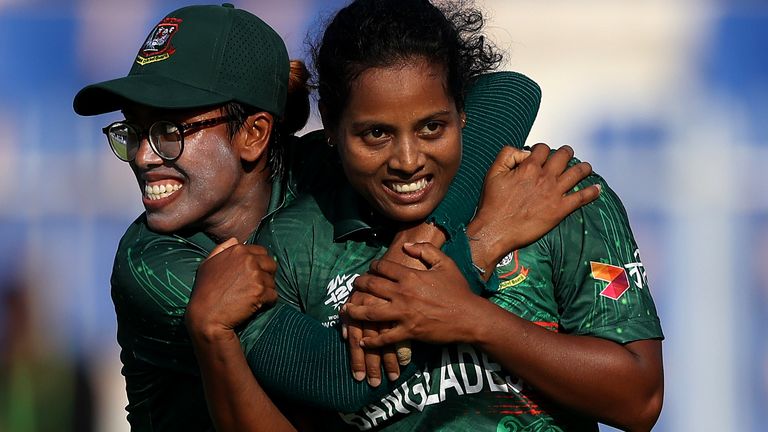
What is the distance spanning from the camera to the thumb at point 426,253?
2252 mm

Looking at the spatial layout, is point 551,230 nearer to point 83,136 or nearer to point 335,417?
point 335,417

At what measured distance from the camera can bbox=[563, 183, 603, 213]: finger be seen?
2.35 m

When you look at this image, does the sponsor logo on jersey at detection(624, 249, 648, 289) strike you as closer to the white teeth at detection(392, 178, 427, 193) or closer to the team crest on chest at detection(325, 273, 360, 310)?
the white teeth at detection(392, 178, 427, 193)

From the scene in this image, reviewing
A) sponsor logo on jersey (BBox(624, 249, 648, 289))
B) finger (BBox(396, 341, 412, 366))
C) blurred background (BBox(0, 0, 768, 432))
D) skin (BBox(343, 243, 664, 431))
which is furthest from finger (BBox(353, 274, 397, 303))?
blurred background (BBox(0, 0, 768, 432))

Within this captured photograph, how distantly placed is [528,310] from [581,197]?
9.5 inches

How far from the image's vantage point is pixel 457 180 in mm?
2430

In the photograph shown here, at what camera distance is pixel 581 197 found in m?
2.36

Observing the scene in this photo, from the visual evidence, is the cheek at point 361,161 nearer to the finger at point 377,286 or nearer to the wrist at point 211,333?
the finger at point 377,286

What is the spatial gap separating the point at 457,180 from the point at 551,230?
0.22m

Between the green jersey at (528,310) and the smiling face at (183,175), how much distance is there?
315mm

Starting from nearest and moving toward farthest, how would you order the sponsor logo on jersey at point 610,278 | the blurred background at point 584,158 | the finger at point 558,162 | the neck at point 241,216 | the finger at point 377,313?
the finger at point 377,313, the sponsor logo on jersey at point 610,278, the finger at point 558,162, the neck at point 241,216, the blurred background at point 584,158

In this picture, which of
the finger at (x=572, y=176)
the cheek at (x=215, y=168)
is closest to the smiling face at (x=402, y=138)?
the finger at (x=572, y=176)

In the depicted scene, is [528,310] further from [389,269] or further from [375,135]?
[375,135]

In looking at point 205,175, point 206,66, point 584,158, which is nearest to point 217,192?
point 205,175
